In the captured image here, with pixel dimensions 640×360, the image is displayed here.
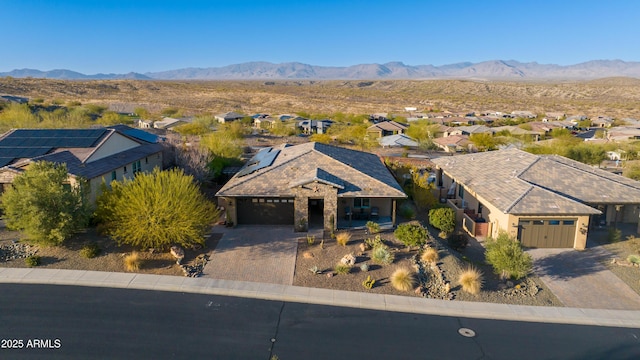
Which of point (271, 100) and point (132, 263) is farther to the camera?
point (271, 100)

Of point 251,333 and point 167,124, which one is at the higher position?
point 167,124

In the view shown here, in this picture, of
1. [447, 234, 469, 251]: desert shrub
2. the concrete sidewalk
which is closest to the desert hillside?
the concrete sidewalk

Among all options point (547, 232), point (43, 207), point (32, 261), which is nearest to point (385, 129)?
point (547, 232)

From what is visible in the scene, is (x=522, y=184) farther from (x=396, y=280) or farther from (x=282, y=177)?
(x=282, y=177)

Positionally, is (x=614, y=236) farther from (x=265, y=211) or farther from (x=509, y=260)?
(x=265, y=211)

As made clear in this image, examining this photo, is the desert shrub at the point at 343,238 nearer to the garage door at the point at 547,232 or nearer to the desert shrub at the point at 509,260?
the desert shrub at the point at 509,260

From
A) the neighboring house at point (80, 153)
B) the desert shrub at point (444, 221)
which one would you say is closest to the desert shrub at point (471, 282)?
the desert shrub at point (444, 221)

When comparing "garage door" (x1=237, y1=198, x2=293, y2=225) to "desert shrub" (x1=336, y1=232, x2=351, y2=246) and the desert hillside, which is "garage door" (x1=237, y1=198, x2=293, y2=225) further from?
the desert hillside
